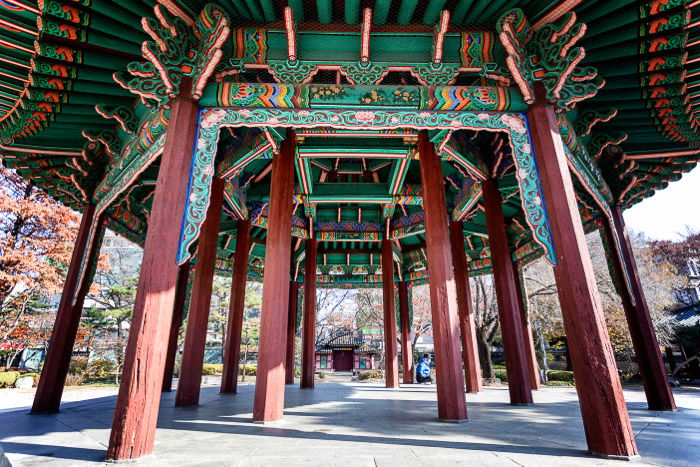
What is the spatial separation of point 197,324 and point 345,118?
17.2 feet

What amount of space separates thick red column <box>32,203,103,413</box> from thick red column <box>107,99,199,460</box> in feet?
13.4

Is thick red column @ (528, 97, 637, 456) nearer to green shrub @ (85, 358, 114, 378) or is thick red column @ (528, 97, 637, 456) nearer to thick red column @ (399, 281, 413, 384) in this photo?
thick red column @ (399, 281, 413, 384)

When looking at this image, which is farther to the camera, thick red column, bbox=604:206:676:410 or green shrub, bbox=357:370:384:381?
green shrub, bbox=357:370:384:381

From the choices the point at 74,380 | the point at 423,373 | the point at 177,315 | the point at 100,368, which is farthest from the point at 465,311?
the point at 100,368

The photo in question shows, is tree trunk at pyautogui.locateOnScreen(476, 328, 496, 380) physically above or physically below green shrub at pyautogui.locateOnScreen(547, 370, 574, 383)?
above

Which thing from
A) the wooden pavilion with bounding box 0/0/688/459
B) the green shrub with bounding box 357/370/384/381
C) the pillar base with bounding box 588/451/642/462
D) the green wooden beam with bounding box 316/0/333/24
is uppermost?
the green wooden beam with bounding box 316/0/333/24

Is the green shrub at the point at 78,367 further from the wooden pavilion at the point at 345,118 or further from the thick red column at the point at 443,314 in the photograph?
the thick red column at the point at 443,314

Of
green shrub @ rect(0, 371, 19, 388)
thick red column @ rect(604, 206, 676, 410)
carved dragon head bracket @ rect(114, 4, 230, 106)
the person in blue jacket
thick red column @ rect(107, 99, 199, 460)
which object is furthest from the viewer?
green shrub @ rect(0, 371, 19, 388)

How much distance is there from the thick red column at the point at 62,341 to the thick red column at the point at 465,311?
9032 mm

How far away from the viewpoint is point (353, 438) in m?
4.06

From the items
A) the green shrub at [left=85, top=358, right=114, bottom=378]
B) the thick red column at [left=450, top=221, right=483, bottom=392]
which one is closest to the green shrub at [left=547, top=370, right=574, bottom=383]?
the thick red column at [left=450, top=221, right=483, bottom=392]

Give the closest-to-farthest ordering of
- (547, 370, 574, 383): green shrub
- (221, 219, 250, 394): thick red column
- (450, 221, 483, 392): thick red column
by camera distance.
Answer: (221, 219, 250, 394): thick red column → (450, 221, 483, 392): thick red column → (547, 370, 574, 383): green shrub

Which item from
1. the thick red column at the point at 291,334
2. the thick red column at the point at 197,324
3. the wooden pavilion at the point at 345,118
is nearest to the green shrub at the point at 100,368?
the thick red column at the point at 291,334

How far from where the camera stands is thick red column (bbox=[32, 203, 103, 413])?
20.5 ft
